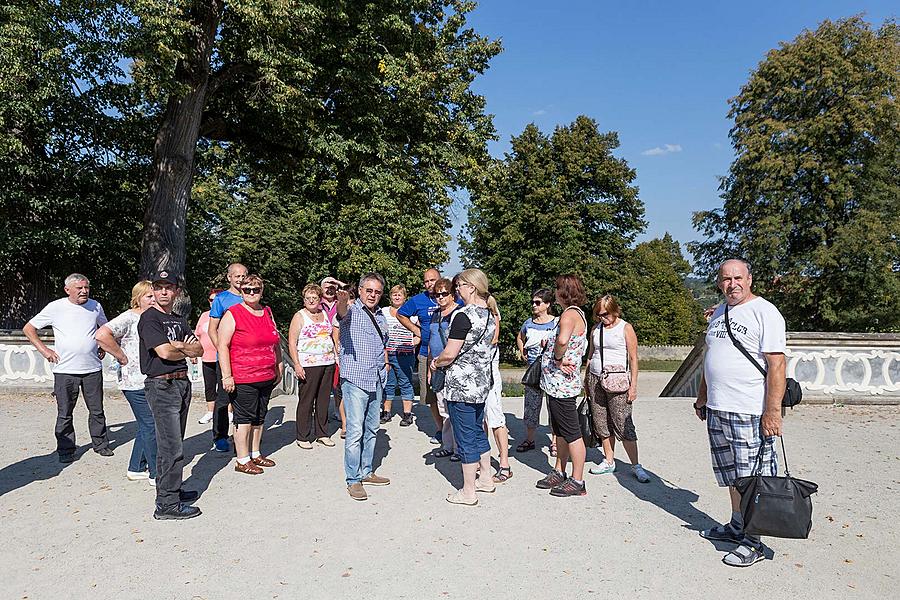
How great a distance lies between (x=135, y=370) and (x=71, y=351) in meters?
1.38

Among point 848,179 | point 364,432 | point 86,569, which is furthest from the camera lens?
point 848,179

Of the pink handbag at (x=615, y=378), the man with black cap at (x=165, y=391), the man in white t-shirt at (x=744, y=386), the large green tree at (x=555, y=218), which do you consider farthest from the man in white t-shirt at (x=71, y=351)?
the large green tree at (x=555, y=218)

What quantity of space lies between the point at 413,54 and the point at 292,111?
2900 millimetres

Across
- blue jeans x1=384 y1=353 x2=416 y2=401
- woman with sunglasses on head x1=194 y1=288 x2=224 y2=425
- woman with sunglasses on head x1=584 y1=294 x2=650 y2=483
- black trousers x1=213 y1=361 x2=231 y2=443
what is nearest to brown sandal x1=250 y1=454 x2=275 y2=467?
black trousers x1=213 y1=361 x2=231 y2=443

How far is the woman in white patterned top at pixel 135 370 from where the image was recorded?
230 inches

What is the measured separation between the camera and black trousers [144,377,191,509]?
5082mm

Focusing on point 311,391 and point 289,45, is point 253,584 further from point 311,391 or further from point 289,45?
point 289,45

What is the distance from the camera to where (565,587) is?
12.8 ft

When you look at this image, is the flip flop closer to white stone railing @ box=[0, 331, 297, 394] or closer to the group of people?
the group of people

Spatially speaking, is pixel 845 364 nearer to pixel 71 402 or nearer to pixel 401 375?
pixel 401 375

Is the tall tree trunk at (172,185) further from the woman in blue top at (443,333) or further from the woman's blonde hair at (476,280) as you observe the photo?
the woman's blonde hair at (476,280)

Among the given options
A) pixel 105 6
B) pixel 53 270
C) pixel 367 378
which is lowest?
pixel 367 378

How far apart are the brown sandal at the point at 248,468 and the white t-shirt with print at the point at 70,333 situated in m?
2.06

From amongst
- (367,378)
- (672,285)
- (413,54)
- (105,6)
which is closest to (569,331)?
(367,378)
